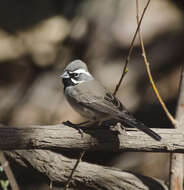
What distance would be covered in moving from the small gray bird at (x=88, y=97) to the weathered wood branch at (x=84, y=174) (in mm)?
646

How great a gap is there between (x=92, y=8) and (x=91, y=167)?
3.98 m

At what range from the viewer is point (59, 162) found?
5125 millimetres

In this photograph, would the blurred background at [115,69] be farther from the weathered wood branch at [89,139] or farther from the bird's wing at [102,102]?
the weathered wood branch at [89,139]

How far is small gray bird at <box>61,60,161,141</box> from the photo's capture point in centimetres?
473

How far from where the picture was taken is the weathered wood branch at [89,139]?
418 cm

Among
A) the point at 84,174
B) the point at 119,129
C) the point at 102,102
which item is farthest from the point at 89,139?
the point at 84,174

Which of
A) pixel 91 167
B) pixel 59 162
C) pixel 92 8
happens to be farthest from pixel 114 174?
pixel 92 8

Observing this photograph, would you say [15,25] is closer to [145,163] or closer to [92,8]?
[92,8]

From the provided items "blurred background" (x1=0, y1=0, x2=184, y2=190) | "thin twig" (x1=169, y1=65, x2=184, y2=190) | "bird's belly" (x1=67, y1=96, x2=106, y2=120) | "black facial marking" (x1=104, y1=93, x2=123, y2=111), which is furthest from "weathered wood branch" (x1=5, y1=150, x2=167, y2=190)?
"blurred background" (x1=0, y1=0, x2=184, y2=190)

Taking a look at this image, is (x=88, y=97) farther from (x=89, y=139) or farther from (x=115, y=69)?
(x=115, y=69)

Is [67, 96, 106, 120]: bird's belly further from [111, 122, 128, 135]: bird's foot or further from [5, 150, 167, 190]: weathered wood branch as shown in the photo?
[5, 150, 167, 190]: weathered wood branch

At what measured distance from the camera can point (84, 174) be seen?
5.05 m

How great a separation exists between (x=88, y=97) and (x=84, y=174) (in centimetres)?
96

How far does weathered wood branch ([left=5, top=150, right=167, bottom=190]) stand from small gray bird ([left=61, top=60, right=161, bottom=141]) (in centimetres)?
65
